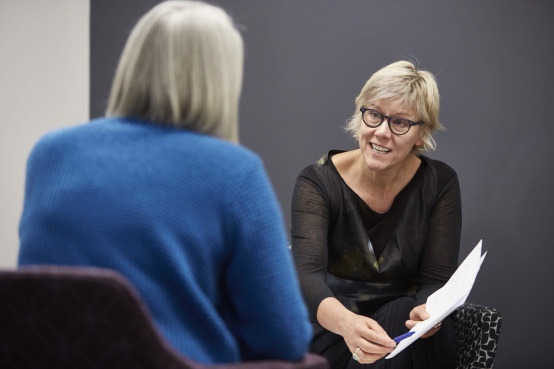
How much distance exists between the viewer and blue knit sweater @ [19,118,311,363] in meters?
1.27

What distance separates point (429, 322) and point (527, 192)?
182 cm

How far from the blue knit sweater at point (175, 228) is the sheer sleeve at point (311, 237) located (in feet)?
4.20

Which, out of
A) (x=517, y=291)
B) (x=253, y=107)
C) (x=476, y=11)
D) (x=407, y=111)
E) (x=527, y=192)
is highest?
(x=476, y=11)

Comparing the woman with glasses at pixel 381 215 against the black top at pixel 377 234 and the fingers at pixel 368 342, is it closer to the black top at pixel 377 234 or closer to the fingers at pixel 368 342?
the black top at pixel 377 234

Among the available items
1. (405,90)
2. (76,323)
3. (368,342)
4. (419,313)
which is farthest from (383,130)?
(76,323)

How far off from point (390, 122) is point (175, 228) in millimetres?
1689

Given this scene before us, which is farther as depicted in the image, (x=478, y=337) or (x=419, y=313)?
(x=478, y=337)

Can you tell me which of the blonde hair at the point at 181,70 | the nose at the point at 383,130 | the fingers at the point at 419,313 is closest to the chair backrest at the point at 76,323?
the blonde hair at the point at 181,70

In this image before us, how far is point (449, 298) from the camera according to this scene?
86.8 inches

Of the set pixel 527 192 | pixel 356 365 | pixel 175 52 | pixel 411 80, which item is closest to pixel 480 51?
pixel 527 192

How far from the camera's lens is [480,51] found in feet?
12.1

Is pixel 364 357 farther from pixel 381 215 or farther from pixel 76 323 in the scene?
pixel 76 323

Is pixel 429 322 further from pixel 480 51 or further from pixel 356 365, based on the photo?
pixel 480 51

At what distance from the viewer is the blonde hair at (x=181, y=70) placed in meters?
1.37
